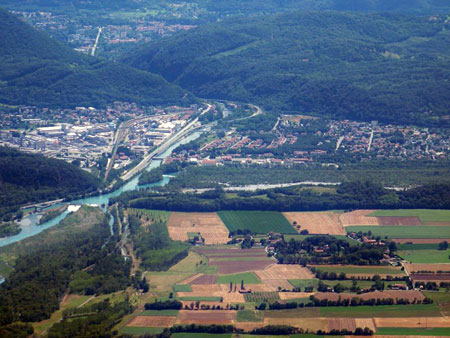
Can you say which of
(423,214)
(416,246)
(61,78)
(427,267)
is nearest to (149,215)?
(416,246)

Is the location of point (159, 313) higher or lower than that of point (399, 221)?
higher

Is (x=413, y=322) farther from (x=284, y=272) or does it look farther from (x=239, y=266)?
(x=239, y=266)

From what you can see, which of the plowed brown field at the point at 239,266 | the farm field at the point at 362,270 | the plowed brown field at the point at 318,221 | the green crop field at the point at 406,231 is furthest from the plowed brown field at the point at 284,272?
the green crop field at the point at 406,231

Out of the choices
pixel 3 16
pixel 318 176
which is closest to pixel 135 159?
pixel 318 176

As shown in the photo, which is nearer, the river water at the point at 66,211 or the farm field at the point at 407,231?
the farm field at the point at 407,231

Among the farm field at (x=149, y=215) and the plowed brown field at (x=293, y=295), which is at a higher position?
the plowed brown field at (x=293, y=295)

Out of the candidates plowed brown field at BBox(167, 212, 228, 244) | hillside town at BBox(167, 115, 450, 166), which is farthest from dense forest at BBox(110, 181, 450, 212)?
hillside town at BBox(167, 115, 450, 166)

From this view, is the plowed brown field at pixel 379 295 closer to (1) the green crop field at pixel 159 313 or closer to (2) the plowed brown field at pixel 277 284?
(2) the plowed brown field at pixel 277 284

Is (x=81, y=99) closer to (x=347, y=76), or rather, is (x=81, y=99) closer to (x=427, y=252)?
(x=347, y=76)
